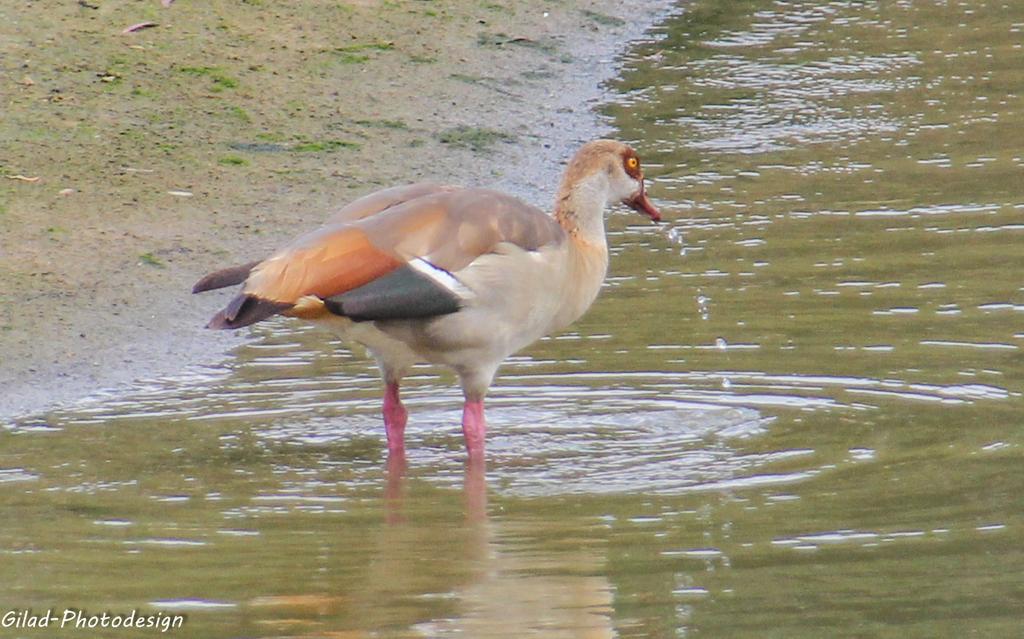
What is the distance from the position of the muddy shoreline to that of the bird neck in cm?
160

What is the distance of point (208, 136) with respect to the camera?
407 inches

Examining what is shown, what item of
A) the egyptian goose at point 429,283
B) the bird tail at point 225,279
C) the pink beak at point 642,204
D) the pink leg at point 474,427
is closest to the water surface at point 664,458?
the pink leg at point 474,427

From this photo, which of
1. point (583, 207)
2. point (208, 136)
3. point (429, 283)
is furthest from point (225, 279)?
point (208, 136)

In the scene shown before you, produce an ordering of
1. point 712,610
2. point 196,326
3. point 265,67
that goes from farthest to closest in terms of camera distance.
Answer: point 265,67 → point 196,326 → point 712,610

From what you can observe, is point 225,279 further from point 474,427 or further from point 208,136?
point 208,136

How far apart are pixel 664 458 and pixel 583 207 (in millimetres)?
1310

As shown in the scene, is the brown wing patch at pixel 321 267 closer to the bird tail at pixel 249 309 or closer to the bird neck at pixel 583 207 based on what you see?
the bird tail at pixel 249 309

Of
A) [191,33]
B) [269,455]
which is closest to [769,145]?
[191,33]

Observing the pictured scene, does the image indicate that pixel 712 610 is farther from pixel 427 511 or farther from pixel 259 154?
pixel 259 154

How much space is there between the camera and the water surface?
15.6 ft

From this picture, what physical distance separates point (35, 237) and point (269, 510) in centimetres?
337

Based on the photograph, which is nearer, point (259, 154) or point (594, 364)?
point (594, 364)

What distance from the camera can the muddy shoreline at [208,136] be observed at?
26.1 ft

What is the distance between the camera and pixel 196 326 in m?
8.07
